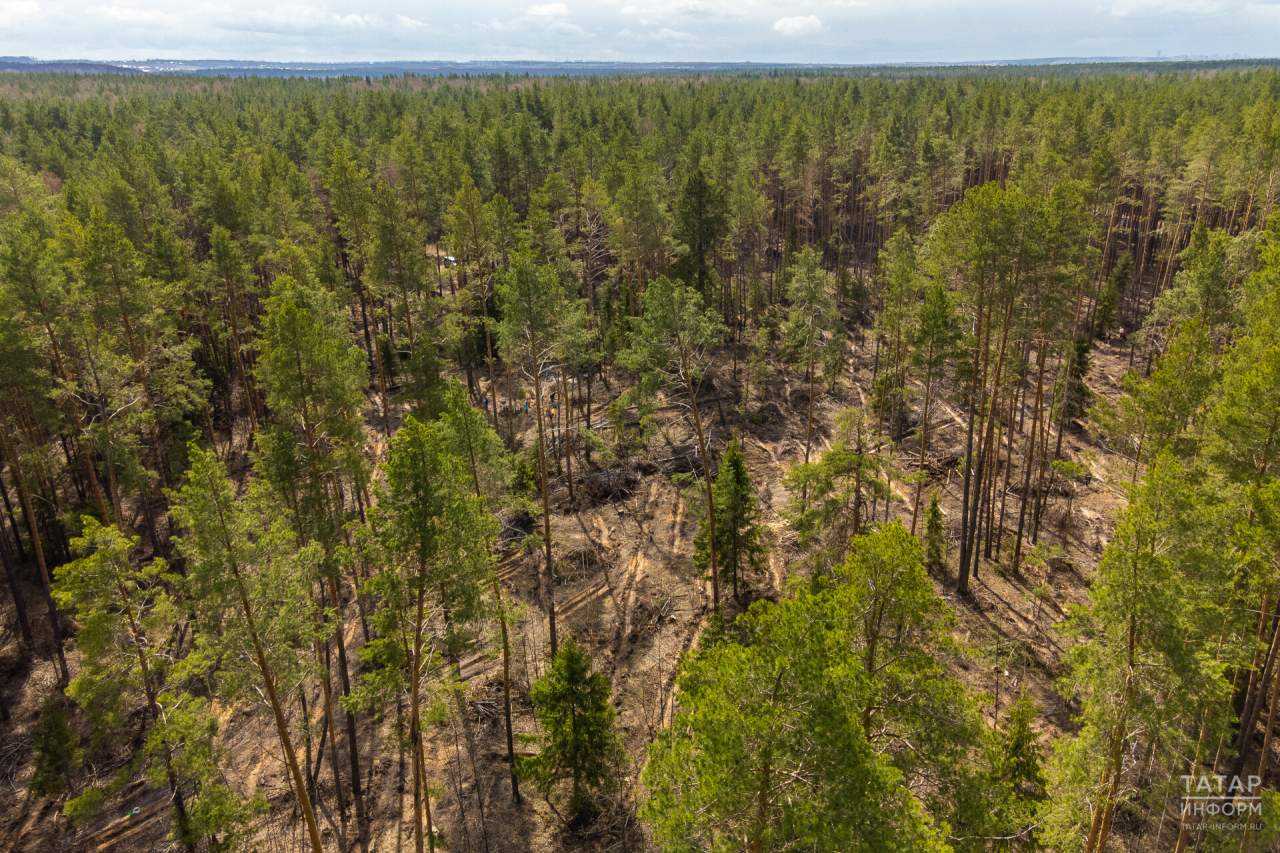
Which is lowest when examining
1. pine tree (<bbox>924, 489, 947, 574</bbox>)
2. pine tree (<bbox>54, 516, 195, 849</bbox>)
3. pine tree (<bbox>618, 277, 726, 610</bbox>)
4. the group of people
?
pine tree (<bbox>924, 489, 947, 574</bbox>)

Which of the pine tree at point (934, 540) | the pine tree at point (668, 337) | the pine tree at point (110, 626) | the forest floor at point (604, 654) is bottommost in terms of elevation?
the forest floor at point (604, 654)

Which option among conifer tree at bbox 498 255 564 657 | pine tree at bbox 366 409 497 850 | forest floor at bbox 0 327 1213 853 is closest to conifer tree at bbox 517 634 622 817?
forest floor at bbox 0 327 1213 853

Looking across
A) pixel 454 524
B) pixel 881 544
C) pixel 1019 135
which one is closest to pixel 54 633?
pixel 454 524

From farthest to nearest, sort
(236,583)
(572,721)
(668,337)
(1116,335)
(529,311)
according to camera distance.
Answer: (1116,335)
(668,337)
(529,311)
(572,721)
(236,583)

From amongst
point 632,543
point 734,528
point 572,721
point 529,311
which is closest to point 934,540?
point 734,528

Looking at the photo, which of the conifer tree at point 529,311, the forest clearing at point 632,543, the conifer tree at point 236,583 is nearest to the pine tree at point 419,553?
the forest clearing at point 632,543

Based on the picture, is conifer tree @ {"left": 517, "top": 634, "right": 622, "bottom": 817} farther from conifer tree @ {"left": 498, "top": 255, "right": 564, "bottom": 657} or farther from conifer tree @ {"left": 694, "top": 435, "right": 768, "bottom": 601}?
conifer tree @ {"left": 694, "top": 435, "right": 768, "bottom": 601}

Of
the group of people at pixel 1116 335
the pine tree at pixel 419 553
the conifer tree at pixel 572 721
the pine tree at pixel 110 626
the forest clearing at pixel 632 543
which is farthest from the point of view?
the group of people at pixel 1116 335

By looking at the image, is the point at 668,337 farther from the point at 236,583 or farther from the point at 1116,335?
the point at 1116,335

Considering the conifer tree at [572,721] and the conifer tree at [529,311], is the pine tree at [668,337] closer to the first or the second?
the conifer tree at [529,311]
